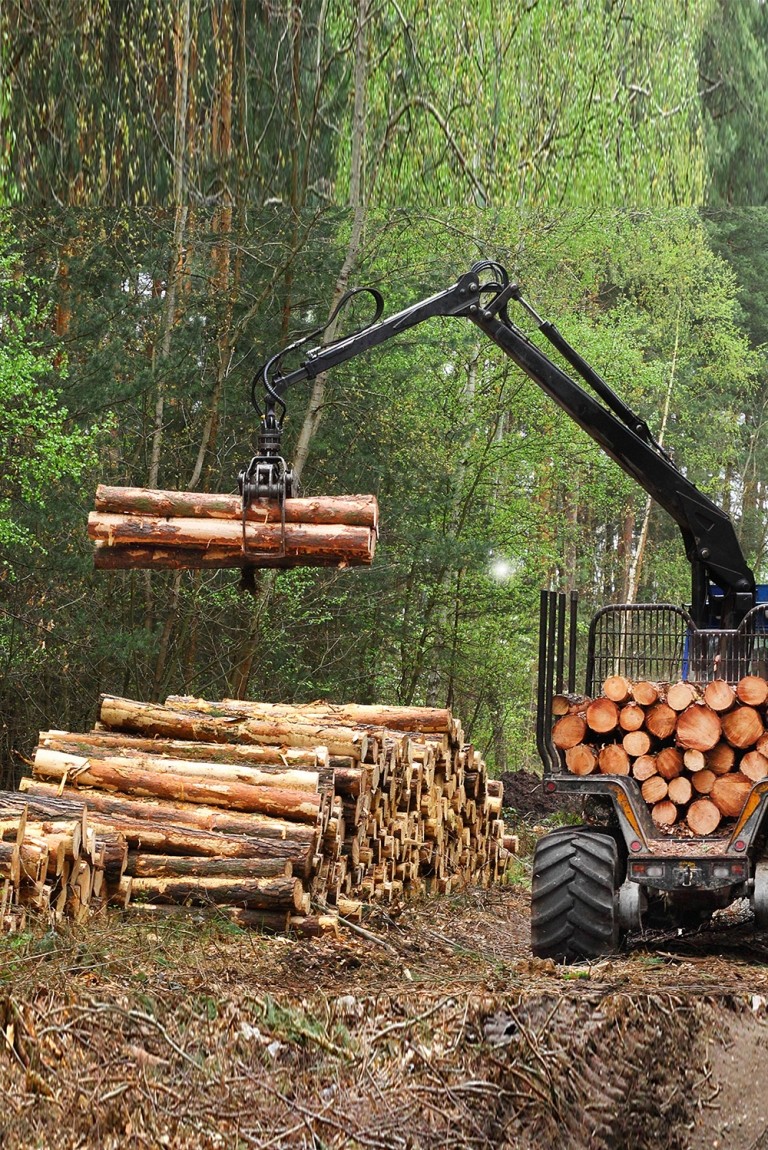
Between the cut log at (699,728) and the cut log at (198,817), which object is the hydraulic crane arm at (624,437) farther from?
the cut log at (198,817)

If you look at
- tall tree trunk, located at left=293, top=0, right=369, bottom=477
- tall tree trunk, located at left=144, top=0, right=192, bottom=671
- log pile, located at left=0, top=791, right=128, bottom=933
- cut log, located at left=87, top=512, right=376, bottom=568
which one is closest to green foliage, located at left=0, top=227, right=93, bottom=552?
tall tree trunk, located at left=144, top=0, right=192, bottom=671

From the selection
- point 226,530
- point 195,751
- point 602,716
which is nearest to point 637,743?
point 602,716

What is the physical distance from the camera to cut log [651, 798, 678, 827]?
27.8ft

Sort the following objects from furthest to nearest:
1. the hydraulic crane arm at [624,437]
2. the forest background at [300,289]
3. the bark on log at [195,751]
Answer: the forest background at [300,289] → the hydraulic crane arm at [624,437] → the bark on log at [195,751]

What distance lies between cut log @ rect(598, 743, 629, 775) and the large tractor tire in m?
0.42

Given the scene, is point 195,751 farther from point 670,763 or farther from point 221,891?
point 670,763

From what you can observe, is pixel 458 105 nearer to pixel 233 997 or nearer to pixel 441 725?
pixel 441 725

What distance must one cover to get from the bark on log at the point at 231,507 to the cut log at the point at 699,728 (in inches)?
88.5

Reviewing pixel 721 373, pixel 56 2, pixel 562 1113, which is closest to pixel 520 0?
pixel 56 2

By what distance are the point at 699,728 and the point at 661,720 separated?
0.24 meters

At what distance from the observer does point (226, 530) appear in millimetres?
8070

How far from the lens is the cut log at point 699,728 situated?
8.34 meters

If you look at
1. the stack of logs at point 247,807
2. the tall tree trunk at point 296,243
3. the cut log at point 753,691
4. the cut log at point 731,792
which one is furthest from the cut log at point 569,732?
the tall tree trunk at point 296,243

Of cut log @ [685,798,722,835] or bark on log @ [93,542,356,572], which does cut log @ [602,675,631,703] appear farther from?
bark on log @ [93,542,356,572]
